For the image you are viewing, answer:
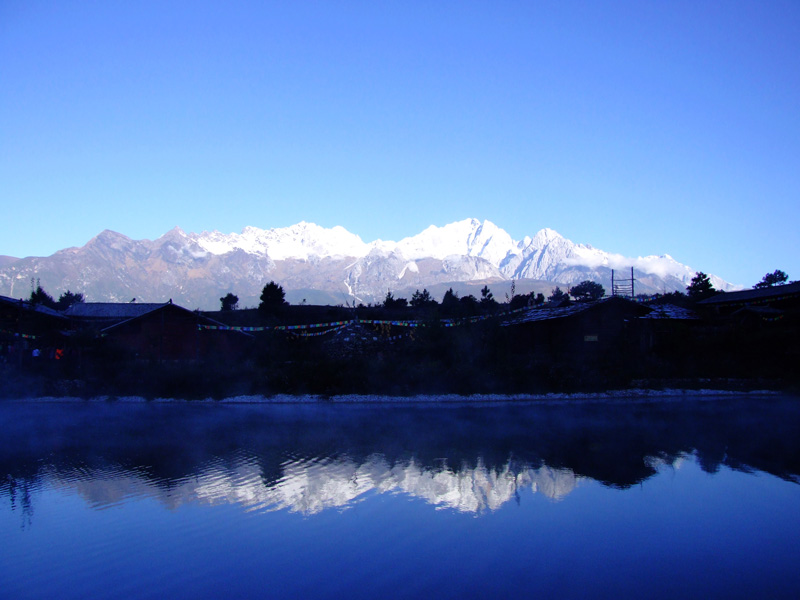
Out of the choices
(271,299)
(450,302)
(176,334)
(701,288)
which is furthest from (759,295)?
(176,334)

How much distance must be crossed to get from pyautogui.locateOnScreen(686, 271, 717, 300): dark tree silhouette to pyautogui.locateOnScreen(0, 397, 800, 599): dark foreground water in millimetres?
51607

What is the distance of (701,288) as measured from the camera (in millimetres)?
73750

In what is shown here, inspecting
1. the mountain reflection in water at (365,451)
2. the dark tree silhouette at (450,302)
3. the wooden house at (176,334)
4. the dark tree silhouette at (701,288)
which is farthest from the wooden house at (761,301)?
the wooden house at (176,334)

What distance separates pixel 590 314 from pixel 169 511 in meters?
32.1

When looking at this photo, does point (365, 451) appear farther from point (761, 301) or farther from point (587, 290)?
point (587, 290)

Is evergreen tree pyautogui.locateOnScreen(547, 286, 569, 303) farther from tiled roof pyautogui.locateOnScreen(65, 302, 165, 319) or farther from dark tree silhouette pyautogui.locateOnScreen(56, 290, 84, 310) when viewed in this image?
dark tree silhouette pyautogui.locateOnScreen(56, 290, 84, 310)

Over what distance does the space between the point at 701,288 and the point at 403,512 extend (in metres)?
72.2

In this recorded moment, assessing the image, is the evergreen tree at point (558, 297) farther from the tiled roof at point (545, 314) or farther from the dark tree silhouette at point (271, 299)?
the dark tree silhouette at point (271, 299)

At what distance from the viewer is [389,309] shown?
63969 mm

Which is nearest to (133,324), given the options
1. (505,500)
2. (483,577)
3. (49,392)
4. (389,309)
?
(49,392)

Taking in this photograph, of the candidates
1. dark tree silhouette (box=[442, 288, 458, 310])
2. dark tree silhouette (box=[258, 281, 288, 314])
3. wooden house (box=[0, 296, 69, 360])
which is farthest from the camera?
dark tree silhouette (box=[258, 281, 288, 314])

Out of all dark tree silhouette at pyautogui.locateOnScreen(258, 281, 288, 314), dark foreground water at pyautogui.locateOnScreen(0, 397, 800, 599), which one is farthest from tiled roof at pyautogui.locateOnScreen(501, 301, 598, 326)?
dark tree silhouette at pyautogui.locateOnScreen(258, 281, 288, 314)

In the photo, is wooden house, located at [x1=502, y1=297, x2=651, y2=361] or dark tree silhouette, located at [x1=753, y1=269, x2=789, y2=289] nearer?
wooden house, located at [x1=502, y1=297, x2=651, y2=361]

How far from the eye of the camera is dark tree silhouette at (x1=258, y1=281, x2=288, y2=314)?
188ft
